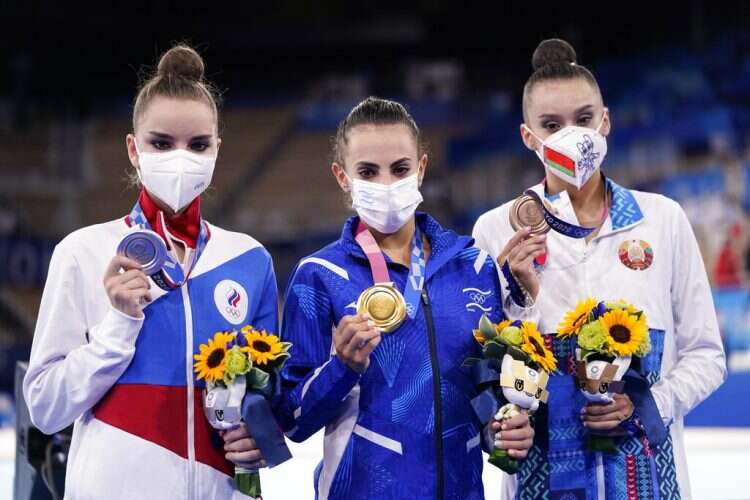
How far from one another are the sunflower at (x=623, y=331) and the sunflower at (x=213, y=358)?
0.96 meters

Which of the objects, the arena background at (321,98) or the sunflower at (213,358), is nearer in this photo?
the sunflower at (213,358)

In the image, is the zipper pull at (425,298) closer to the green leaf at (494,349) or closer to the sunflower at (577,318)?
the green leaf at (494,349)

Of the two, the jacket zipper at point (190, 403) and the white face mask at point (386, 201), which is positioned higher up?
the white face mask at point (386, 201)

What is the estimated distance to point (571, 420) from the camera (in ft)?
8.90

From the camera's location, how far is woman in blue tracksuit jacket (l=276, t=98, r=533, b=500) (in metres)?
2.45

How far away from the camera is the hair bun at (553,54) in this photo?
3.07m

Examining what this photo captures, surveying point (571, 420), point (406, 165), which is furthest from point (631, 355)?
point (406, 165)

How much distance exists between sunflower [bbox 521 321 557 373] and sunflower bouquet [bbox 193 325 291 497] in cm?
60

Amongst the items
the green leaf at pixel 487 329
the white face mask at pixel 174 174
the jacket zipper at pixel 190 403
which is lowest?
the jacket zipper at pixel 190 403

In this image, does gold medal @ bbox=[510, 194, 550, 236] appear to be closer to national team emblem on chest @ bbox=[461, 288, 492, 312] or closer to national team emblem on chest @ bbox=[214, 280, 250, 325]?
national team emblem on chest @ bbox=[461, 288, 492, 312]

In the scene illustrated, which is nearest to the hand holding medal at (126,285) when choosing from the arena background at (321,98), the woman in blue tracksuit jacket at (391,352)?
the woman in blue tracksuit jacket at (391,352)

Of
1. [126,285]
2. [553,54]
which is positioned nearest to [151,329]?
[126,285]

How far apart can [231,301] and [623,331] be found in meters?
1.02

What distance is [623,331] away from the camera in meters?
2.54
